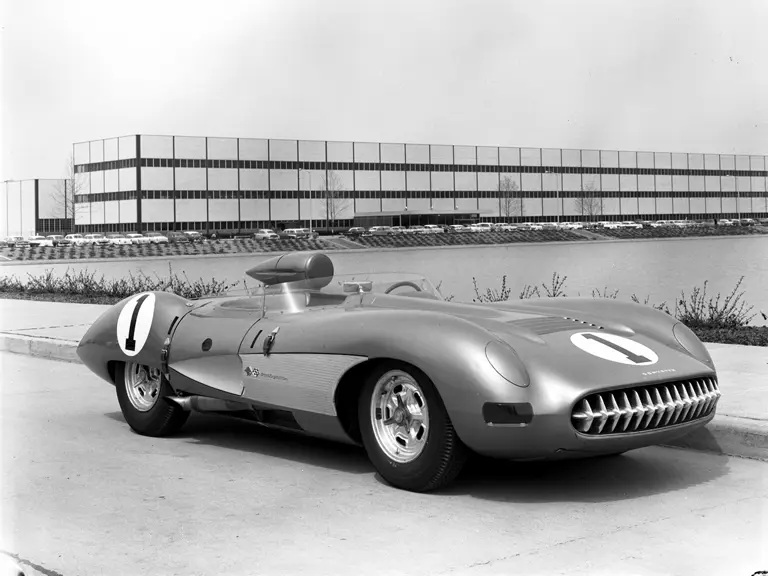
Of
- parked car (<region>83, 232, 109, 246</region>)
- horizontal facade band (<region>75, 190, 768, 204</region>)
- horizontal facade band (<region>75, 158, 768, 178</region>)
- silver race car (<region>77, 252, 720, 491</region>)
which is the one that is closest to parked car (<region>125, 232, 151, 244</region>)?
parked car (<region>83, 232, 109, 246</region>)

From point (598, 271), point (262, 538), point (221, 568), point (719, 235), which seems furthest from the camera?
point (719, 235)

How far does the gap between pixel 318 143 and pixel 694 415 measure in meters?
98.0

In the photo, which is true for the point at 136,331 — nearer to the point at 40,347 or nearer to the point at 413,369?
the point at 413,369

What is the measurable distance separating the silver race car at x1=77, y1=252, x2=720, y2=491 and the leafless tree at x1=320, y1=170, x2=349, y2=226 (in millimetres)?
94177

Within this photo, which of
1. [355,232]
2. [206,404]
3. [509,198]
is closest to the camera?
[206,404]

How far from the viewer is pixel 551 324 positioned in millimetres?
5598

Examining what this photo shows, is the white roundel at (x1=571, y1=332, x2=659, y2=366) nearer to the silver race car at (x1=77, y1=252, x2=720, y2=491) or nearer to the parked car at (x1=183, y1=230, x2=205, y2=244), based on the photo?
the silver race car at (x1=77, y1=252, x2=720, y2=491)

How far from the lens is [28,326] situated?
13805 millimetres

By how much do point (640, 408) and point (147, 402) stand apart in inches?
143

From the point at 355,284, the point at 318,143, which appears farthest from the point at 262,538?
the point at 318,143

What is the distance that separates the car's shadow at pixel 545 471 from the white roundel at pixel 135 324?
78 centimetres

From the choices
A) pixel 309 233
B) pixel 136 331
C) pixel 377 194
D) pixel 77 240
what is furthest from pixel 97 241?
pixel 136 331

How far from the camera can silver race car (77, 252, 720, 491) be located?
4.79 metres

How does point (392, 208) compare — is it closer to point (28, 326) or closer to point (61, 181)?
point (61, 181)
